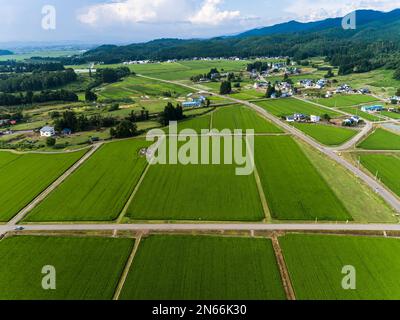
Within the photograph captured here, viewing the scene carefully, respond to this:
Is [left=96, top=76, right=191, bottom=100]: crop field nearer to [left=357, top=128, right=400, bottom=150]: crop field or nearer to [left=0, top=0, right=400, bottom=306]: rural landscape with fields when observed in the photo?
[left=0, top=0, right=400, bottom=306]: rural landscape with fields

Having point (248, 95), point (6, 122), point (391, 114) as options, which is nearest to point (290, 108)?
point (248, 95)

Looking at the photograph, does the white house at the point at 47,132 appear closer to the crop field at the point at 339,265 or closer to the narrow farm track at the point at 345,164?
the narrow farm track at the point at 345,164

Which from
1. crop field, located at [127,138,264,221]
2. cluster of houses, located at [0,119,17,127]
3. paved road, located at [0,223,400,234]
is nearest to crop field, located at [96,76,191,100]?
cluster of houses, located at [0,119,17,127]

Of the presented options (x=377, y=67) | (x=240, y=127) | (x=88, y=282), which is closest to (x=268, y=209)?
(x=88, y=282)

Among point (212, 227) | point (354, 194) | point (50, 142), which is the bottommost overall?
point (212, 227)

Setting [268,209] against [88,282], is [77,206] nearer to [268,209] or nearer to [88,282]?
[88,282]

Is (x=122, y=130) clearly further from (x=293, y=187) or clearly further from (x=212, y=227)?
(x=293, y=187)
